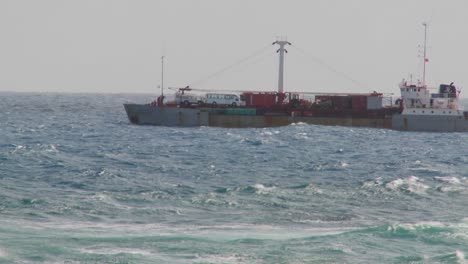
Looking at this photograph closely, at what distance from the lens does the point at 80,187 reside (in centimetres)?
4772

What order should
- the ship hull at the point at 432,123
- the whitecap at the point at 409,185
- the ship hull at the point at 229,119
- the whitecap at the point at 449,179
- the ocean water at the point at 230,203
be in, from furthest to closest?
the ship hull at the point at 229,119
the ship hull at the point at 432,123
the whitecap at the point at 449,179
the whitecap at the point at 409,185
the ocean water at the point at 230,203

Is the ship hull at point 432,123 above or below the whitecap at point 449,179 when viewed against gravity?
above

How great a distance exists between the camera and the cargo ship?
109812 millimetres

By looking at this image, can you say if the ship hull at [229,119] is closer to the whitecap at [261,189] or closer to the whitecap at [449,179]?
the whitecap at [449,179]

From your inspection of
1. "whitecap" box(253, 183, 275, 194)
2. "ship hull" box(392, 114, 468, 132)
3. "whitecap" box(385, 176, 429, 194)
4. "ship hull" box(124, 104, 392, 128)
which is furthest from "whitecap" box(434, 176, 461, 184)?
"ship hull" box(124, 104, 392, 128)

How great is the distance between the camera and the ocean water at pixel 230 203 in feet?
104

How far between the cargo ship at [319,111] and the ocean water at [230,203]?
3185 cm

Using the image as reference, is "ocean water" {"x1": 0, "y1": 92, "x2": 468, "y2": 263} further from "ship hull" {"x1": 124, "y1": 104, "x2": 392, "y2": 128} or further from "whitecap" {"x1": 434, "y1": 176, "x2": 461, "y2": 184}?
"ship hull" {"x1": 124, "y1": 104, "x2": 392, "y2": 128}

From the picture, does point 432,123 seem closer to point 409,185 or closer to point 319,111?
point 319,111

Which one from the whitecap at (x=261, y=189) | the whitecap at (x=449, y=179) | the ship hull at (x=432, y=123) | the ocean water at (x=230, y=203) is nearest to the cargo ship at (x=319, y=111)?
the ship hull at (x=432, y=123)

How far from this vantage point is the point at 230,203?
4312 centimetres

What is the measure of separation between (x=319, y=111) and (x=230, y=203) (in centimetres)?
7263

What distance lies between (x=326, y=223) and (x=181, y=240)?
789 centimetres

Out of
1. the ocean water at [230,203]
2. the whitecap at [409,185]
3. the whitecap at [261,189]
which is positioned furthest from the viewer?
the whitecap at [409,185]
